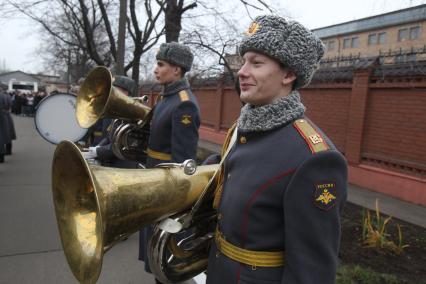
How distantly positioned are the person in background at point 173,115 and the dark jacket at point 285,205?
1.39 m

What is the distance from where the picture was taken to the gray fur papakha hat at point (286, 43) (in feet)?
4.67

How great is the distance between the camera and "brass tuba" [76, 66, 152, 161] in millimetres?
3262

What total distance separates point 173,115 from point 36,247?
2316mm

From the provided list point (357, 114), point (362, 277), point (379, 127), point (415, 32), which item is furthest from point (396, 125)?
point (415, 32)

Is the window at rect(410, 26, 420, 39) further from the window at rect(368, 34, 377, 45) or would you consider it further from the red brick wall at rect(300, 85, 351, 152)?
the red brick wall at rect(300, 85, 351, 152)

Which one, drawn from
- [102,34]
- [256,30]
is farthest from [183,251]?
[102,34]

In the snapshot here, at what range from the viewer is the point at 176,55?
122 inches

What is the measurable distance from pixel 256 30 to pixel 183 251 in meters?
1.02

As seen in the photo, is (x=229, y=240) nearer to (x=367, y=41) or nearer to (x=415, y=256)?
(x=415, y=256)

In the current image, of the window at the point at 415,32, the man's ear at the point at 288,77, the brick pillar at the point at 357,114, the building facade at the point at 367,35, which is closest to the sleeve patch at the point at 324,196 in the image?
the man's ear at the point at 288,77

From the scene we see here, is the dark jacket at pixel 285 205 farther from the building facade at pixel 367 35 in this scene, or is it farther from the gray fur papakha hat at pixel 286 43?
the building facade at pixel 367 35

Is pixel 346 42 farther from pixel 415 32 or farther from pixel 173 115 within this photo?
pixel 173 115

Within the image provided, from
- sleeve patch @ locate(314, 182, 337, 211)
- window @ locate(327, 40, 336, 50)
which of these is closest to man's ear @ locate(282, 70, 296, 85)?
sleeve patch @ locate(314, 182, 337, 211)

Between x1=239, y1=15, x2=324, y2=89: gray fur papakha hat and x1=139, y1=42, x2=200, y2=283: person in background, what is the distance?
1500mm
